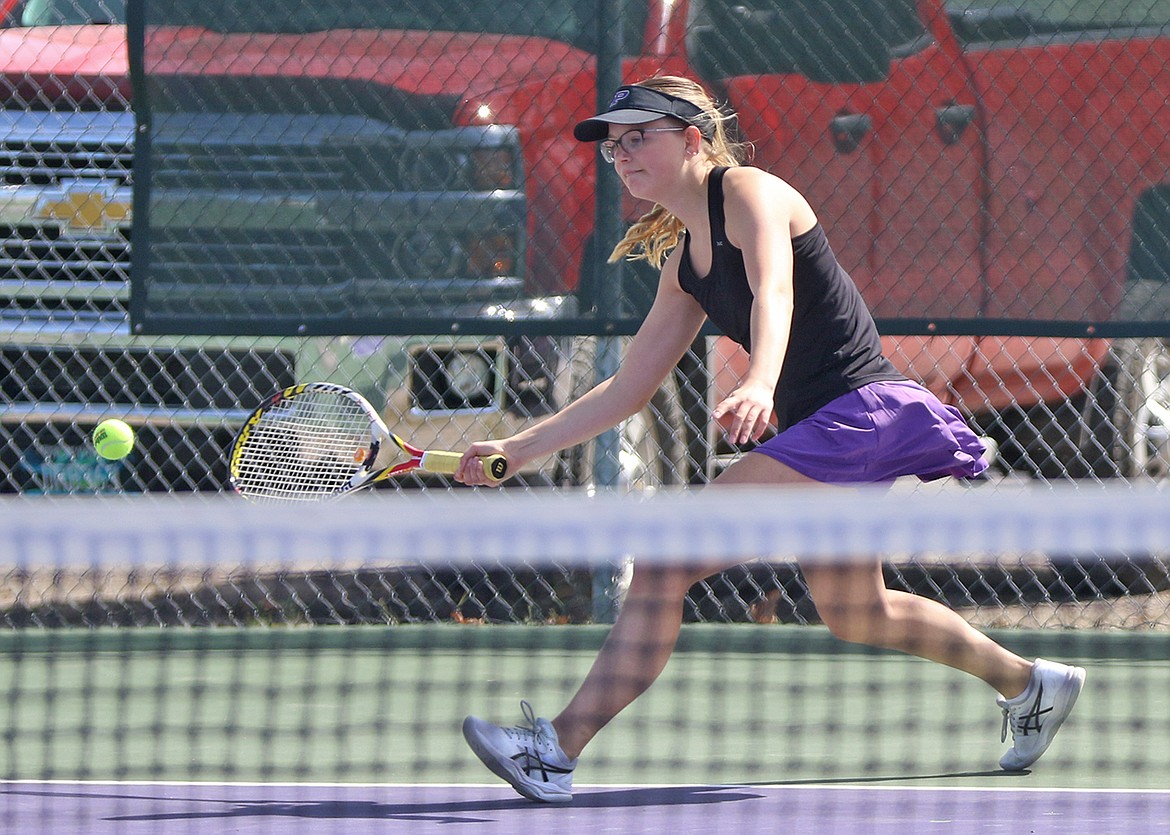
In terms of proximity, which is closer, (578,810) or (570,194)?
(578,810)

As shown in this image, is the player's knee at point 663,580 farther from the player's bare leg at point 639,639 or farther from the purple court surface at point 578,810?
the purple court surface at point 578,810

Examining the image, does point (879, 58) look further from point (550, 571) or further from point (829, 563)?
point (829, 563)

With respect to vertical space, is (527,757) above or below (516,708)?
above

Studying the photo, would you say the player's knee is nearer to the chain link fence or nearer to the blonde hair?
the blonde hair

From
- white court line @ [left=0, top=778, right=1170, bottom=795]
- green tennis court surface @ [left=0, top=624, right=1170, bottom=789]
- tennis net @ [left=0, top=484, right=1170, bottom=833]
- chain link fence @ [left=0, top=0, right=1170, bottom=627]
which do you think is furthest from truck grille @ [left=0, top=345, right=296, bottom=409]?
white court line @ [left=0, top=778, right=1170, bottom=795]

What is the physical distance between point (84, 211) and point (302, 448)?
189 centimetres

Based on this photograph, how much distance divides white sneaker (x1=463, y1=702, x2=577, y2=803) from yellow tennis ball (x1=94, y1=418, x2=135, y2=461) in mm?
2529

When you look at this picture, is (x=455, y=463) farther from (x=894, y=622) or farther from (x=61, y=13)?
(x=61, y=13)

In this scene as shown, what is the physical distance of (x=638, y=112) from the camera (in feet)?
11.5

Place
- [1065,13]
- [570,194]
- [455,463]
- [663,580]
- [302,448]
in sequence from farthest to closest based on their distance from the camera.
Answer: [570,194] < [1065,13] < [302,448] < [455,463] < [663,580]

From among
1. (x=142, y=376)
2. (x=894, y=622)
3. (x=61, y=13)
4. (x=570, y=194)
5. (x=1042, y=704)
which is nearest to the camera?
(x=894, y=622)

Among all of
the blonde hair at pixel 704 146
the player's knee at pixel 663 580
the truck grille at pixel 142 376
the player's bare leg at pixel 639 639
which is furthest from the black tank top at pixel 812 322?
the truck grille at pixel 142 376

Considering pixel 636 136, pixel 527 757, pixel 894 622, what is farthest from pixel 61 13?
pixel 894 622

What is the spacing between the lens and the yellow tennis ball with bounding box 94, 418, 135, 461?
5.70 metres
